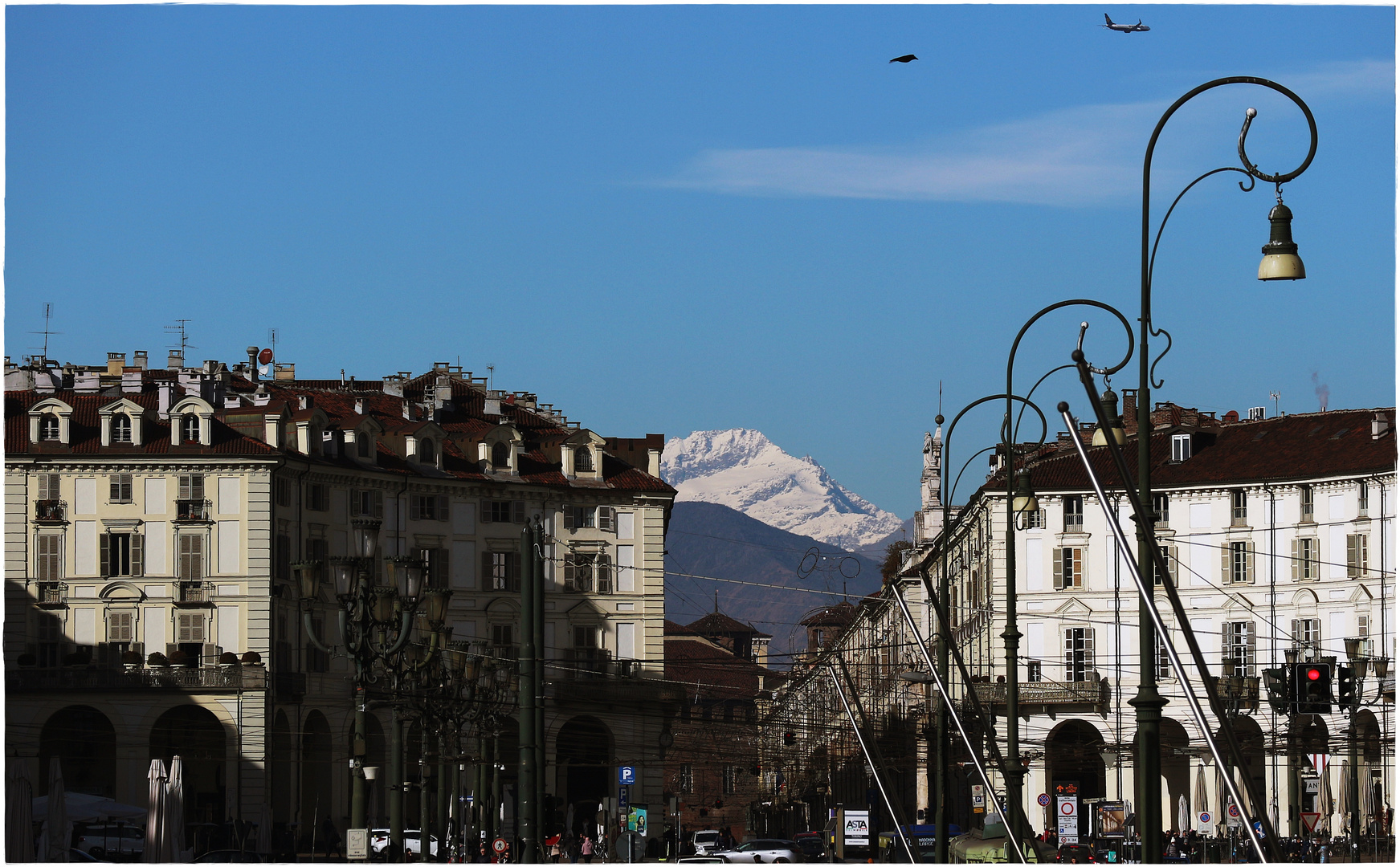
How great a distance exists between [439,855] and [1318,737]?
4083 centimetres

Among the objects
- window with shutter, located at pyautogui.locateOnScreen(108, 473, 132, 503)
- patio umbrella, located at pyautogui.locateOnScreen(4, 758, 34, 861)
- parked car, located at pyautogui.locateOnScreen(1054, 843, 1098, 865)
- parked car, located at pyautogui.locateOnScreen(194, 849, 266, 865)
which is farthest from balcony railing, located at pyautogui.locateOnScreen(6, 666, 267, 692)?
patio umbrella, located at pyautogui.locateOnScreen(4, 758, 34, 861)

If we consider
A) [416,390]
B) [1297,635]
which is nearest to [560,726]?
[416,390]

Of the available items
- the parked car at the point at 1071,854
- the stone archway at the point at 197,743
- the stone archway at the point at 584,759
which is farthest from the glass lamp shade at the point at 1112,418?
the stone archway at the point at 584,759

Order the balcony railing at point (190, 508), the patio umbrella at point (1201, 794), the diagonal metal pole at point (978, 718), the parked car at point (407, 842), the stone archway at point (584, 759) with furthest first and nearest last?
the stone archway at point (584, 759), the patio umbrella at point (1201, 794), the balcony railing at point (190, 508), the parked car at point (407, 842), the diagonal metal pole at point (978, 718)

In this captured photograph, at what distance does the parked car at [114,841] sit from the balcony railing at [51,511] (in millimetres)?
26483

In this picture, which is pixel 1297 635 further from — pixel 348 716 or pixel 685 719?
pixel 348 716

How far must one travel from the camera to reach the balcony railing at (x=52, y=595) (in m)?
82.9

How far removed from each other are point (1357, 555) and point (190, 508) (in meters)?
46.8

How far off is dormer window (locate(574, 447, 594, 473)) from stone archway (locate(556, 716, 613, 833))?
1271 centimetres

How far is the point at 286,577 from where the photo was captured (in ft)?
279

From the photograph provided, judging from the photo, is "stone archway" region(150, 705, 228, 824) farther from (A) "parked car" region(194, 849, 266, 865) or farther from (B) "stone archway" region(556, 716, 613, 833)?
(B) "stone archway" region(556, 716, 613, 833)

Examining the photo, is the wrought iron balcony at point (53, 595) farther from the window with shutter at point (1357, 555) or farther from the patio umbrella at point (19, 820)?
the window with shutter at point (1357, 555)

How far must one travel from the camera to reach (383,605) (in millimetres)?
33688

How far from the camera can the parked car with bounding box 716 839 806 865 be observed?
61094mm
